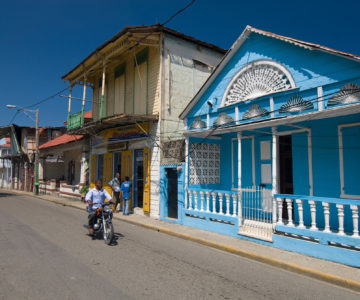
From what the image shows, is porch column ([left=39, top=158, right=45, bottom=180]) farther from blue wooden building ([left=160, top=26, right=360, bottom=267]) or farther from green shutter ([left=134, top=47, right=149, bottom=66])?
blue wooden building ([left=160, top=26, right=360, bottom=267])

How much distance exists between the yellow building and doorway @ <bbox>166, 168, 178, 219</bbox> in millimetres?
474

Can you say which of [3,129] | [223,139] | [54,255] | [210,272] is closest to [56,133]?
[3,129]

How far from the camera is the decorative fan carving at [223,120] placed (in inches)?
360

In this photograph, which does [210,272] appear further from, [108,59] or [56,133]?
[56,133]

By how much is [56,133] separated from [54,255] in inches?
1045

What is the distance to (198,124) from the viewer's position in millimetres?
10273

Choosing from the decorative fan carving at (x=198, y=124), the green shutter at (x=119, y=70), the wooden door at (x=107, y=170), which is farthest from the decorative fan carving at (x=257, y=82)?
the wooden door at (x=107, y=170)

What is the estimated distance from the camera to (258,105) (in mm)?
8352

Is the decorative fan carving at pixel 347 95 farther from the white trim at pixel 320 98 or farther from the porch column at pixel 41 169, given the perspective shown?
the porch column at pixel 41 169

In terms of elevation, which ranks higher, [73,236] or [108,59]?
[108,59]

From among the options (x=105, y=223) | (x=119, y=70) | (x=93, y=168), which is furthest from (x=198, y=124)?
(x=93, y=168)

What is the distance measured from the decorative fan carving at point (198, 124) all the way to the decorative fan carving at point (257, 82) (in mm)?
1079

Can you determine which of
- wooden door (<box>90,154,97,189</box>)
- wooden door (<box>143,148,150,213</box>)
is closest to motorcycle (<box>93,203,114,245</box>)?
wooden door (<box>143,148,150,213</box>)

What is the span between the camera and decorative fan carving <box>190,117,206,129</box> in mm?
10164
